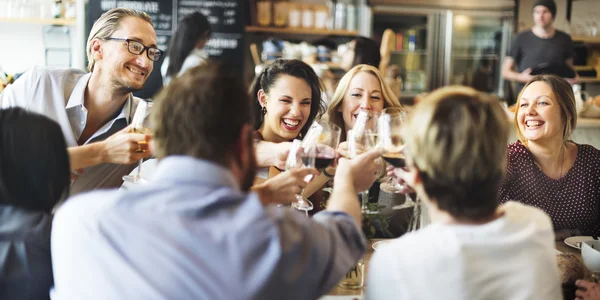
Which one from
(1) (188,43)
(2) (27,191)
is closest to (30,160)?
(2) (27,191)

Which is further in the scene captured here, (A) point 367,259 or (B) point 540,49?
(B) point 540,49

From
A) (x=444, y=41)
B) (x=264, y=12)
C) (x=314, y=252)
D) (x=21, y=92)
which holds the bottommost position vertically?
(x=314, y=252)

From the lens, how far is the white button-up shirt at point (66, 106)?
2.35 metres

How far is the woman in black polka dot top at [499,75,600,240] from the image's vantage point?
Result: 2.42 meters

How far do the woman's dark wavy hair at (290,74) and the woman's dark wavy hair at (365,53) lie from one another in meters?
1.21

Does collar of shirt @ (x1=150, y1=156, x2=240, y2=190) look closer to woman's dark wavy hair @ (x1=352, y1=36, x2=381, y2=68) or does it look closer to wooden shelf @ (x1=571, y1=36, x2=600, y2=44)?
woman's dark wavy hair @ (x1=352, y1=36, x2=381, y2=68)

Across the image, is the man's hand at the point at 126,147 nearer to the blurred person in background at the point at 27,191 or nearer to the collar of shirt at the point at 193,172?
the blurred person in background at the point at 27,191

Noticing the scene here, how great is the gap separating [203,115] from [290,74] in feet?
4.82

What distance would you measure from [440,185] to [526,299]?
268mm

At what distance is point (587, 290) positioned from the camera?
1.56 m

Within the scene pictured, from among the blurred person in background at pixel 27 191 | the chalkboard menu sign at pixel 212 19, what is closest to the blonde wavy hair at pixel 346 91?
the blurred person in background at pixel 27 191

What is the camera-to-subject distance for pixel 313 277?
3.58 ft

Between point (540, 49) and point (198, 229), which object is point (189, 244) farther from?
point (540, 49)

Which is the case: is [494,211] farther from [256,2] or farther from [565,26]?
[565,26]
